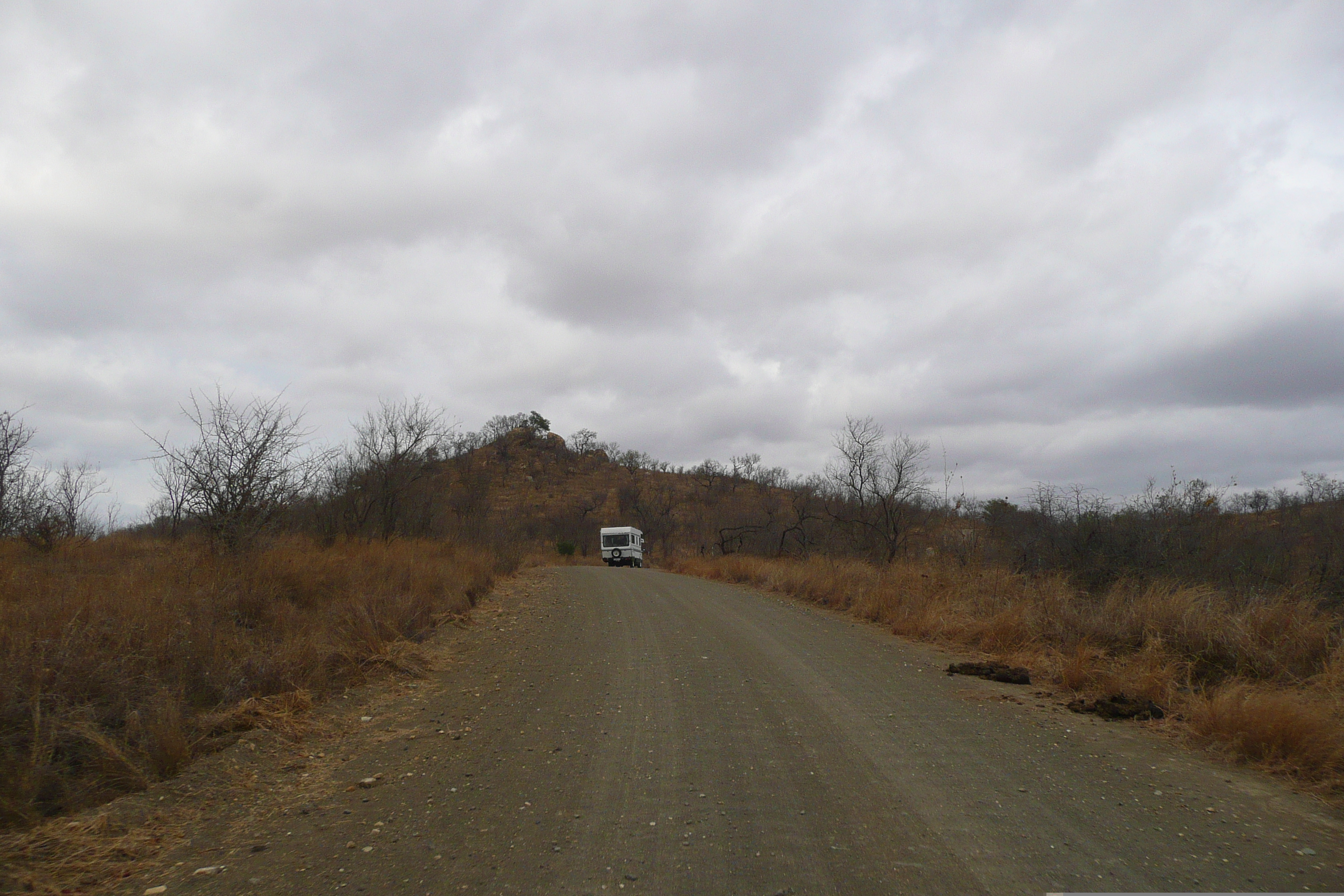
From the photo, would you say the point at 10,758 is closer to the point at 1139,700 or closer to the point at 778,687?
the point at 778,687

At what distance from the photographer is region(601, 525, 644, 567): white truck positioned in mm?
41688

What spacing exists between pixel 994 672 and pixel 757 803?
534 cm

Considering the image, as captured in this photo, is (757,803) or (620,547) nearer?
(757,803)

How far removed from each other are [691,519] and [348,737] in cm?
6206

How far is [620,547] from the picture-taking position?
1650 inches

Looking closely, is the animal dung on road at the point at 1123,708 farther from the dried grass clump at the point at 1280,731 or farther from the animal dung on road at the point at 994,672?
the animal dung on road at the point at 994,672

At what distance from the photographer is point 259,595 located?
8.95 metres

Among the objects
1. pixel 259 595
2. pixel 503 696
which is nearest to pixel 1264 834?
pixel 503 696

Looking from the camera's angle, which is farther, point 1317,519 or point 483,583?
point 1317,519

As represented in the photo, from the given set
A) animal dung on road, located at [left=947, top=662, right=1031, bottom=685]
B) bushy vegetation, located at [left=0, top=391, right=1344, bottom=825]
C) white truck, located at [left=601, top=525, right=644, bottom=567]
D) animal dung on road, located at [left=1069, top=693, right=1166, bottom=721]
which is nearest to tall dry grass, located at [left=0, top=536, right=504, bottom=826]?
bushy vegetation, located at [left=0, top=391, right=1344, bottom=825]

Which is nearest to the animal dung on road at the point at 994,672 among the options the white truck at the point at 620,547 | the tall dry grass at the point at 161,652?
the tall dry grass at the point at 161,652

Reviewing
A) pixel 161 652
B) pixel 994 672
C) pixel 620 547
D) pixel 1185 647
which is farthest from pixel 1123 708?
pixel 620 547

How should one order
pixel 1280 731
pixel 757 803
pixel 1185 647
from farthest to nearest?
pixel 1185 647 → pixel 1280 731 → pixel 757 803

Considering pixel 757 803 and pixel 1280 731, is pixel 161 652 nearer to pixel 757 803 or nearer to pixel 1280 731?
pixel 757 803
